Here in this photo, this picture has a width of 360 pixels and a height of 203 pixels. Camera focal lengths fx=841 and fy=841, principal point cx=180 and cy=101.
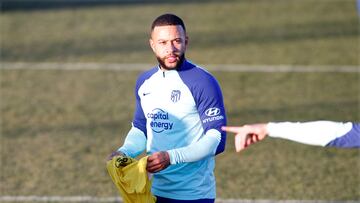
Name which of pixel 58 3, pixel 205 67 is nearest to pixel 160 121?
pixel 205 67

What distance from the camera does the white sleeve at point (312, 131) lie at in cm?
449

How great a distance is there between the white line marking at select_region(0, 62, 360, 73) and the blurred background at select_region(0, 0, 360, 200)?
3 cm

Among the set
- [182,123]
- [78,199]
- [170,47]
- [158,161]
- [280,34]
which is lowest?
[78,199]

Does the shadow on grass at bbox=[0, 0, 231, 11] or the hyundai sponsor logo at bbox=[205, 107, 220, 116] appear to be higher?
the hyundai sponsor logo at bbox=[205, 107, 220, 116]

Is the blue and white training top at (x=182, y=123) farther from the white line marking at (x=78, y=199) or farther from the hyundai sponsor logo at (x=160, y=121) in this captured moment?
the white line marking at (x=78, y=199)

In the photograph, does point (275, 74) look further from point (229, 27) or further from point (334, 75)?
point (229, 27)

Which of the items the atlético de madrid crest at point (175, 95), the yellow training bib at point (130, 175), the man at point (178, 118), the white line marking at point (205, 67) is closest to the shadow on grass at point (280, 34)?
the white line marking at point (205, 67)

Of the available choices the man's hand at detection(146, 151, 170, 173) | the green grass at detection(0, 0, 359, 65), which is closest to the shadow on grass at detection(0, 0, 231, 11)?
the green grass at detection(0, 0, 359, 65)

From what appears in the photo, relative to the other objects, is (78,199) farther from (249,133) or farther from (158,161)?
(249,133)

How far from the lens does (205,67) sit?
514 inches

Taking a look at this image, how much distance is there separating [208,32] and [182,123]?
9833 mm

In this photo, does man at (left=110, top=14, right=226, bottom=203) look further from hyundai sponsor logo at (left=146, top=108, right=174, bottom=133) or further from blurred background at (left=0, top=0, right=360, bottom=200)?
blurred background at (left=0, top=0, right=360, bottom=200)

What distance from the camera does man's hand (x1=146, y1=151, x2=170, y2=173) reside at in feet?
16.4

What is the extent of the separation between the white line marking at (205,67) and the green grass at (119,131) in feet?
0.75
